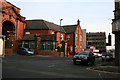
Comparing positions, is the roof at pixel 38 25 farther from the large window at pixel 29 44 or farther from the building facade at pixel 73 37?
the building facade at pixel 73 37

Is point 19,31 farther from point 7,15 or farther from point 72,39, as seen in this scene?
point 72,39

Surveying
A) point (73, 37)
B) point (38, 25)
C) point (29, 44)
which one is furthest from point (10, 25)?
point (73, 37)

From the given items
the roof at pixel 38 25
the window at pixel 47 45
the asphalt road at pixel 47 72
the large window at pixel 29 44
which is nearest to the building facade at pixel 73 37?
the roof at pixel 38 25

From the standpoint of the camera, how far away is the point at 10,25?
115 feet

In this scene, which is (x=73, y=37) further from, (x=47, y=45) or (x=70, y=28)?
(x=47, y=45)

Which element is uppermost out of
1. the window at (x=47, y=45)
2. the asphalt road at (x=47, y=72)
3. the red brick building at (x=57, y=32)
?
the red brick building at (x=57, y=32)

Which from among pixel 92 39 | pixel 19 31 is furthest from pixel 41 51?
pixel 92 39

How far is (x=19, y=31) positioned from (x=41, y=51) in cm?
906

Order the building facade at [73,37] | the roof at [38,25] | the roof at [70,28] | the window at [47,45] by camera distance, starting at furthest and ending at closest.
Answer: the roof at [70,28], the building facade at [73,37], the roof at [38,25], the window at [47,45]

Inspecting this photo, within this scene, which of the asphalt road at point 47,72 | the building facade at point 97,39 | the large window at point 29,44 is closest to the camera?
the asphalt road at point 47,72

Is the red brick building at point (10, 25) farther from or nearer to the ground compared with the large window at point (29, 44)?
farther from the ground

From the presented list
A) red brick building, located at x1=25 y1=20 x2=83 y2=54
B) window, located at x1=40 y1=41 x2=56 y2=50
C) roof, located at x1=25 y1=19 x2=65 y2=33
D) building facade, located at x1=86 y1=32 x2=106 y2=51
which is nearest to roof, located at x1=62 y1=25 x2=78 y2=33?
red brick building, located at x1=25 y1=20 x2=83 y2=54

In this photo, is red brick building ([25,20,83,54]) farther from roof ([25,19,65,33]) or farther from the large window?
the large window

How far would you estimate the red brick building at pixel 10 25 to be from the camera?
32.1 m
